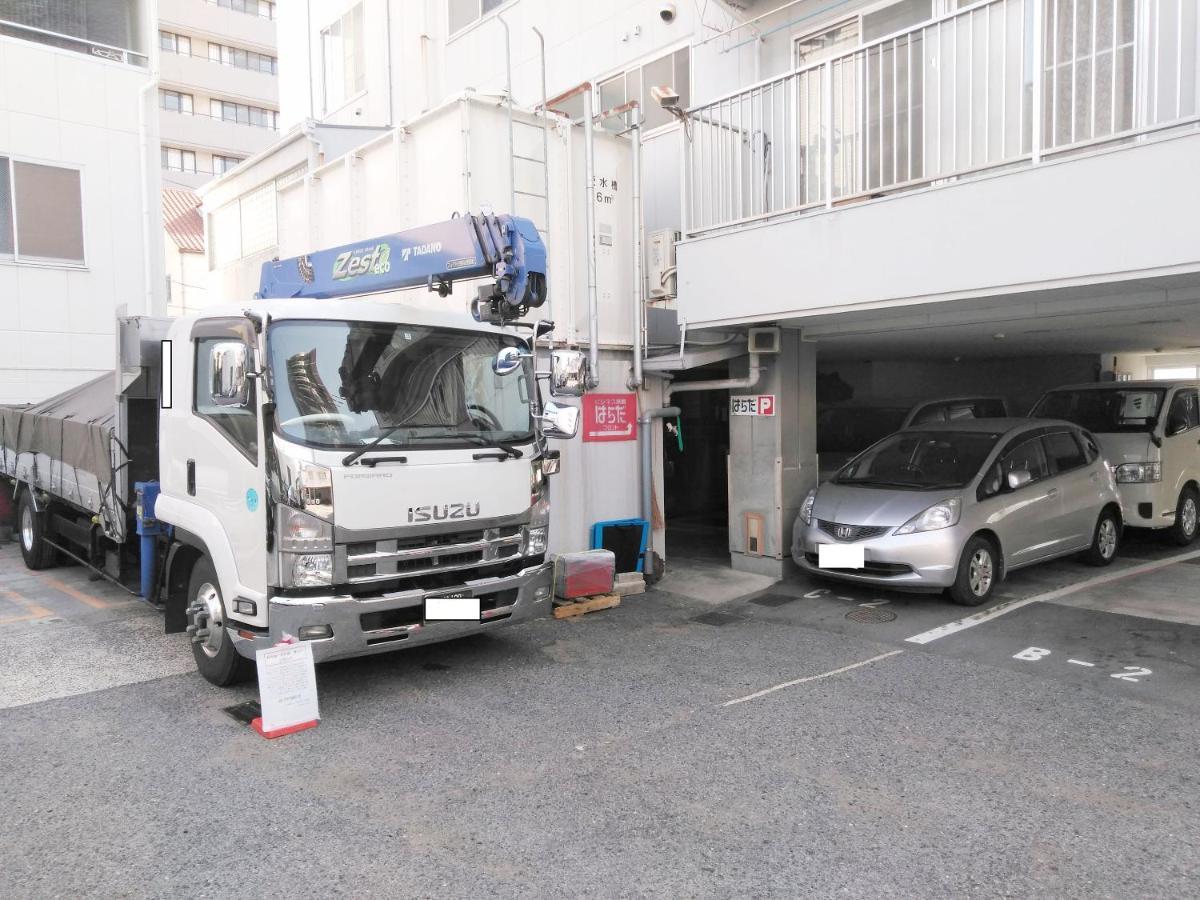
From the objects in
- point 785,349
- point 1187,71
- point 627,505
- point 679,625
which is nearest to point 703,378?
point 785,349

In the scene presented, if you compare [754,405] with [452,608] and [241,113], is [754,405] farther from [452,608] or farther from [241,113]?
[241,113]

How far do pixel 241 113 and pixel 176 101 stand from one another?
287 cm

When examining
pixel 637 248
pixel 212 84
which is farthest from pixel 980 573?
pixel 212 84

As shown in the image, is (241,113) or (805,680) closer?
(805,680)

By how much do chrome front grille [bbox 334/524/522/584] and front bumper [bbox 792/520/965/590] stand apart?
332cm

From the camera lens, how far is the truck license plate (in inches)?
203

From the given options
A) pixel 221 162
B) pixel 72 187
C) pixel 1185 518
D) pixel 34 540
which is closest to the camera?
pixel 34 540

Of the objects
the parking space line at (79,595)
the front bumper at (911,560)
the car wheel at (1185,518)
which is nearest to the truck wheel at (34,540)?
the parking space line at (79,595)

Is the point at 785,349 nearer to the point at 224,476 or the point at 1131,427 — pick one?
the point at 1131,427

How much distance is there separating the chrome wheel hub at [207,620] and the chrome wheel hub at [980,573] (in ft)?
18.8

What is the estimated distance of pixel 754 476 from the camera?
351 inches

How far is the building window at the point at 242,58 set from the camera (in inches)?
1524

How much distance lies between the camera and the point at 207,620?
18.1 feet

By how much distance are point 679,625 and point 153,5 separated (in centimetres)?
1268
